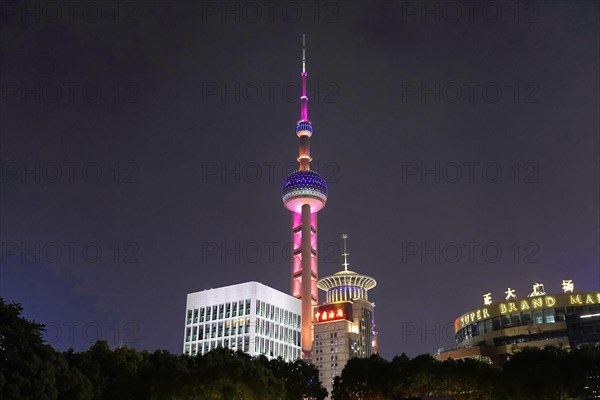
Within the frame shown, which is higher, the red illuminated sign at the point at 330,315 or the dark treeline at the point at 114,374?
the red illuminated sign at the point at 330,315

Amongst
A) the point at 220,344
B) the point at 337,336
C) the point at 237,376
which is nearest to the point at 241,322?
the point at 220,344

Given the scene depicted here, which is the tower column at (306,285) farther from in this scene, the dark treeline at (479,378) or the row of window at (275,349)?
the dark treeline at (479,378)

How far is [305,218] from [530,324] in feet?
245

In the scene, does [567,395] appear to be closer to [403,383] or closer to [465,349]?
[403,383]

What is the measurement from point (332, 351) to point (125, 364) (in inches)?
4546

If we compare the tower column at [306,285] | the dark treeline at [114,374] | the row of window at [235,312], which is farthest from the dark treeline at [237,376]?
the tower column at [306,285]

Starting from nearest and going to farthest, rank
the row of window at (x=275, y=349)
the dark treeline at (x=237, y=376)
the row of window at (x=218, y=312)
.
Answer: the dark treeline at (x=237, y=376) < the row of window at (x=275, y=349) < the row of window at (x=218, y=312)

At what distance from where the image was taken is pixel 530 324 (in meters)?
138

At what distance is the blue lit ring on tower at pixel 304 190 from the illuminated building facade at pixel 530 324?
59.4 m

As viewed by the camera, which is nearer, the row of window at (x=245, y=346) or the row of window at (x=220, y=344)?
the row of window at (x=220, y=344)

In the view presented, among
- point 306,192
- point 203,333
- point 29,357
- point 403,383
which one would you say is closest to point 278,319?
point 203,333

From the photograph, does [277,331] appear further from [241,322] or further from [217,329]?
[217,329]

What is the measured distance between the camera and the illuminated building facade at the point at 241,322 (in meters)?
155

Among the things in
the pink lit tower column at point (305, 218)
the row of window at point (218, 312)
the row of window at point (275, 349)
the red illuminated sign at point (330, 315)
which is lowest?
the row of window at point (275, 349)
